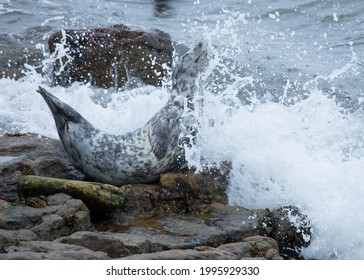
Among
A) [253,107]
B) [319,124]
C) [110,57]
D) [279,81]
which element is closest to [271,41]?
[279,81]

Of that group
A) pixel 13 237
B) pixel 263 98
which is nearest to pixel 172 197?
pixel 13 237

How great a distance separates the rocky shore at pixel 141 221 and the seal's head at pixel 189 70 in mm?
883

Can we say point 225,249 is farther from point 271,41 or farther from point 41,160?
point 271,41

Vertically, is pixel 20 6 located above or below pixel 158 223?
above

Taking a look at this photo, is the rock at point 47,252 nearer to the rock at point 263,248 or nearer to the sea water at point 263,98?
the rock at point 263,248

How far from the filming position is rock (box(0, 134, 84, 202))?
21.5 ft

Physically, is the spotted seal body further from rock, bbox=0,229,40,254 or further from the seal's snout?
rock, bbox=0,229,40,254

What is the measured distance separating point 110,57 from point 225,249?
19.6ft

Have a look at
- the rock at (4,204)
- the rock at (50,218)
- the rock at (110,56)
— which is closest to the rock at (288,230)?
the rock at (50,218)

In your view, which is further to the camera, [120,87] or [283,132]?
[120,87]

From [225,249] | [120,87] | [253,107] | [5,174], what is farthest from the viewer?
[120,87]

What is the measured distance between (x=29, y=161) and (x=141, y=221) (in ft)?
4.06

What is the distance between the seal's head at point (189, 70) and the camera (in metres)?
7.37

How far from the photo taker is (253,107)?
916 cm
